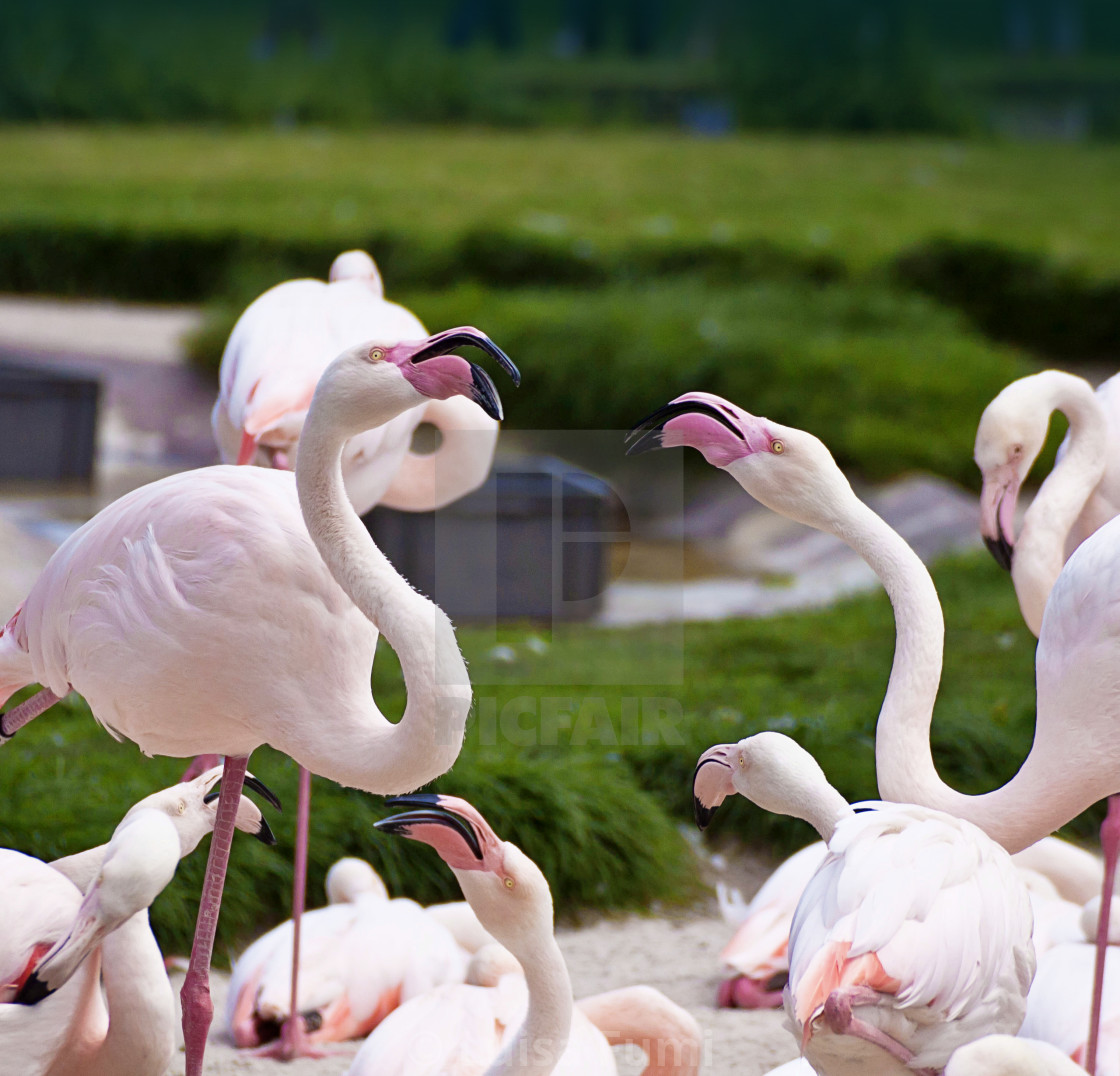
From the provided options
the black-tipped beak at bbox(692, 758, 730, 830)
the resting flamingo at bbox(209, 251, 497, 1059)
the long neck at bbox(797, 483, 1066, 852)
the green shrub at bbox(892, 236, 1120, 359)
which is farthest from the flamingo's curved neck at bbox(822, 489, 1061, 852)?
the green shrub at bbox(892, 236, 1120, 359)

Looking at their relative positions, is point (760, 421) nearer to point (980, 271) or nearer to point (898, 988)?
point (898, 988)

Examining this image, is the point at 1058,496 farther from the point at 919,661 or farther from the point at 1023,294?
the point at 1023,294

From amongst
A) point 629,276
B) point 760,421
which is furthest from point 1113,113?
point 760,421

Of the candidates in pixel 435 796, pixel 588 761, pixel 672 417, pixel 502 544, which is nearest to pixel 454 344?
pixel 672 417

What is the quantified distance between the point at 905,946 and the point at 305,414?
1465mm

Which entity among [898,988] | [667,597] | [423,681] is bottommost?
[667,597]

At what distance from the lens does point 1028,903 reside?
2299mm

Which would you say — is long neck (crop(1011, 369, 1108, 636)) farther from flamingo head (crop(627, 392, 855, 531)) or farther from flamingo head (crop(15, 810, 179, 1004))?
flamingo head (crop(15, 810, 179, 1004))

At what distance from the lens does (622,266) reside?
11008 millimetres

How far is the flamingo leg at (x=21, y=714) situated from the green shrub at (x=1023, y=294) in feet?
29.3

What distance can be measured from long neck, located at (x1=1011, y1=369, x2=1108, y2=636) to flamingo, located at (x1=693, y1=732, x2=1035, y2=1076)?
84 cm

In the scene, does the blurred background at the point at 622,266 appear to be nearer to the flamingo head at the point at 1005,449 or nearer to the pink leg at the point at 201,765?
the pink leg at the point at 201,765

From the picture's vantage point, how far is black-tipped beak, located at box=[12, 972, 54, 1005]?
2.16m

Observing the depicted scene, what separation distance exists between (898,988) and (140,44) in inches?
766
